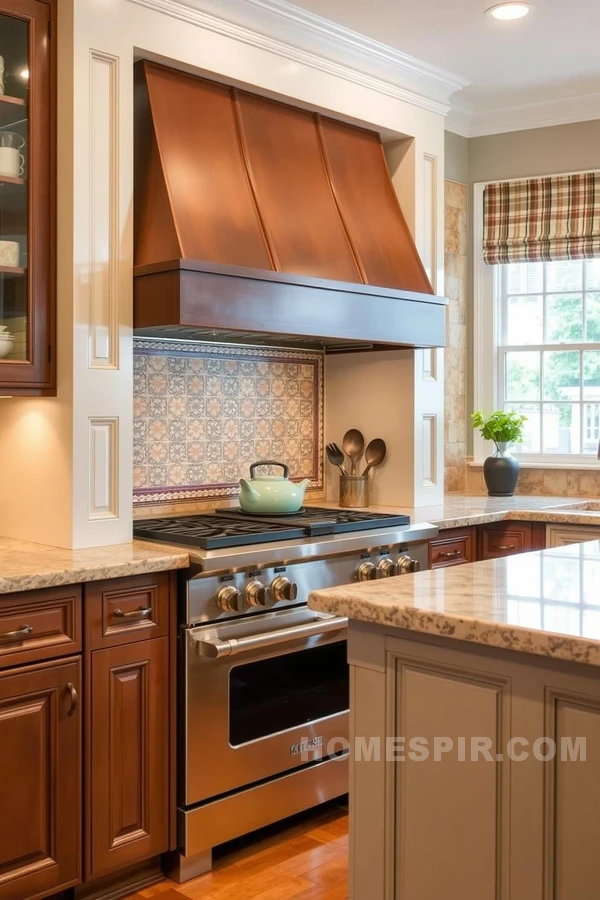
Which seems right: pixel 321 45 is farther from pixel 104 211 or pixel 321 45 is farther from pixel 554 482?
pixel 554 482

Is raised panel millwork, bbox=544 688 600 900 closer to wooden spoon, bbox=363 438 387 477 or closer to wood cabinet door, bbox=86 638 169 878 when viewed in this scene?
wood cabinet door, bbox=86 638 169 878

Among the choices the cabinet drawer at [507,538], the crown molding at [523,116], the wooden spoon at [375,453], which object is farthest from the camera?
the crown molding at [523,116]

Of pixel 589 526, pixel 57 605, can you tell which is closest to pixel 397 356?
pixel 589 526

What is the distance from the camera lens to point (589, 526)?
Result: 12.6ft

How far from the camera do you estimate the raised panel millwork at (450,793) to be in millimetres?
1670

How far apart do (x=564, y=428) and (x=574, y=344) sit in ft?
1.36

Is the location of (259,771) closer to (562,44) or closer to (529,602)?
(529,602)

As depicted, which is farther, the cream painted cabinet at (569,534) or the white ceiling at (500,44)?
the cream painted cabinet at (569,534)

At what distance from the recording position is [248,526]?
10.4 feet

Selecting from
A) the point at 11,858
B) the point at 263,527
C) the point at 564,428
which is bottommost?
the point at 11,858

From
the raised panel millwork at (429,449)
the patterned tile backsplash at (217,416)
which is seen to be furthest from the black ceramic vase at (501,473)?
the patterned tile backsplash at (217,416)

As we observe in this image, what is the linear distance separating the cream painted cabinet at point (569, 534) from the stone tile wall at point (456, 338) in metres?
0.90

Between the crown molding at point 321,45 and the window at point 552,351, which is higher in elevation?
the crown molding at point 321,45

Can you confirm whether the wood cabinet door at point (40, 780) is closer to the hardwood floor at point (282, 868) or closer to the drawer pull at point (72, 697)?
the drawer pull at point (72, 697)
